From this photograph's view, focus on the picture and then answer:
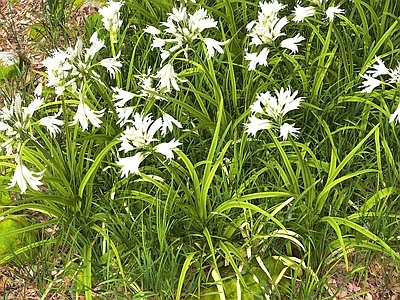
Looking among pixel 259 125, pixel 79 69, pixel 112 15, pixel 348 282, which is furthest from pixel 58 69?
pixel 348 282

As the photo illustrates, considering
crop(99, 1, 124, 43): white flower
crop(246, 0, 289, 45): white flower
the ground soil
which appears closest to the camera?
crop(246, 0, 289, 45): white flower

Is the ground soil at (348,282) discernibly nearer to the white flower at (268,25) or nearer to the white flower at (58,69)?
the white flower at (58,69)

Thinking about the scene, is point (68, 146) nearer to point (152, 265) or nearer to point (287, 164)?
point (152, 265)

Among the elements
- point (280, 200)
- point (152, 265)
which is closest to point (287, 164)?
point (280, 200)

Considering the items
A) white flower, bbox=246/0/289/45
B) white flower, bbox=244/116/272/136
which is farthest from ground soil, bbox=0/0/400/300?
white flower, bbox=246/0/289/45

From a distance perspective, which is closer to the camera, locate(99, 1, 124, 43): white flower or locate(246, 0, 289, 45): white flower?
locate(246, 0, 289, 45): white flower

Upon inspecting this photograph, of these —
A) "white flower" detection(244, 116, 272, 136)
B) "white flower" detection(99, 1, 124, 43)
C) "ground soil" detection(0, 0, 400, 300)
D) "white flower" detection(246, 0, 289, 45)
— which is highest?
"white flower" detection(99, 1, 124, 43)

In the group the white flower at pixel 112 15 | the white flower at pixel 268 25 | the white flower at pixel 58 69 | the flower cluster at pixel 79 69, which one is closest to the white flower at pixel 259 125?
the white flower at pixel 268 25

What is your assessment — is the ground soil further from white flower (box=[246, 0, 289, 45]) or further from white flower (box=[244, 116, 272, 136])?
white flower (box=[246, 0, 289, 45])

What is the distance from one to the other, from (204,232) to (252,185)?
362mm

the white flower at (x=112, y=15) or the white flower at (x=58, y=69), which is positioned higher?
the white flower at (x=112, y=15)

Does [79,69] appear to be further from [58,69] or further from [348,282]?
[348,282]

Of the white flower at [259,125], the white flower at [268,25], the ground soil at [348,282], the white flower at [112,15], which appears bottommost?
the ground soil at [348,282]

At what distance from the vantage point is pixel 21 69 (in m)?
3.72
